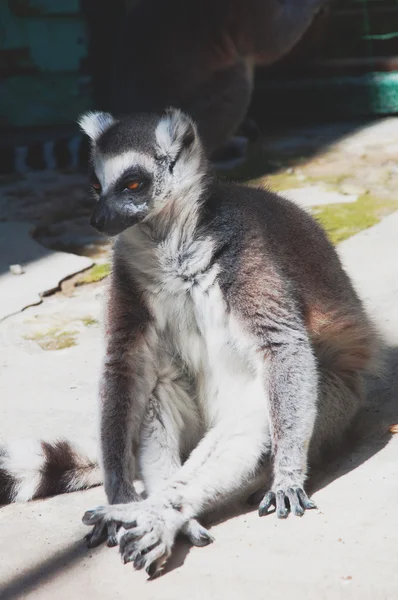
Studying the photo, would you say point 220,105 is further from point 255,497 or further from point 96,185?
point 255,497

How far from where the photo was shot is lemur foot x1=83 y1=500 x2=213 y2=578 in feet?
8.18

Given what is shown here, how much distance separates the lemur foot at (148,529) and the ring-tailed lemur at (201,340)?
0.01 meters

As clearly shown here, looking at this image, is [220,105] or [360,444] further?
[220,105]

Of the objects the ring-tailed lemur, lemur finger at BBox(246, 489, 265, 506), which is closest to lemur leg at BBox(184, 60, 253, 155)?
the ring-tailed lemur

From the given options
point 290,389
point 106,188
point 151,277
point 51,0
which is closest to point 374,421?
point 290,389

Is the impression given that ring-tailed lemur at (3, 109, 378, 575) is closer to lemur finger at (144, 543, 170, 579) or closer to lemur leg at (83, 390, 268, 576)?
lemur leg at (83, 390, 268, 576)

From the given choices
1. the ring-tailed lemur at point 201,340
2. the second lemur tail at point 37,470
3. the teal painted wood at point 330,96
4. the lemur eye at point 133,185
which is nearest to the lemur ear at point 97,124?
the ring-tailed lemur at point 201,340

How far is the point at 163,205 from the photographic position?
9.77 feet

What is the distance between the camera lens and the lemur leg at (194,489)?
8.29 feet

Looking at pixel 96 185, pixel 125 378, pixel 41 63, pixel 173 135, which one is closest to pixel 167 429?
pixel 125 378

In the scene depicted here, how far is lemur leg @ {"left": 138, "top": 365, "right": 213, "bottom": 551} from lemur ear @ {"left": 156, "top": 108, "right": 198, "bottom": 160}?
2.36 feet

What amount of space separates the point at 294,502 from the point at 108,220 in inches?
40.5

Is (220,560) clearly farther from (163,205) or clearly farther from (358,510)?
(163,205)

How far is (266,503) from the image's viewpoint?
2.71m
